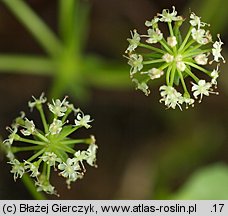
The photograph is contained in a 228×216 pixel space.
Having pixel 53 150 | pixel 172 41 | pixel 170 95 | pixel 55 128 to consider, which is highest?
pixel 172 41

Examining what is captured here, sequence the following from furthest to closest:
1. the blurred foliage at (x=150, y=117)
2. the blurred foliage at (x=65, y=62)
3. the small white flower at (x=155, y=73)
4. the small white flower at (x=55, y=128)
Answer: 1. the blurred foliage at (x=150, y=117)
2. the blurred foliage at (x=65, y=62)
3. the small white flower at (x=55, y=128)
4. the small white flower at (x=155, y=73)

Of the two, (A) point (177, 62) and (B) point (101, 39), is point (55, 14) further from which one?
(A) point (177, 62)

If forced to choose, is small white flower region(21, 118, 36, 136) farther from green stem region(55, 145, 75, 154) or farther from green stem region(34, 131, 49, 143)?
green stem region(55, 145, 75, 154)

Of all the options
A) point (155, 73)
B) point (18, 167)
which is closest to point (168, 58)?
point (155, 73)

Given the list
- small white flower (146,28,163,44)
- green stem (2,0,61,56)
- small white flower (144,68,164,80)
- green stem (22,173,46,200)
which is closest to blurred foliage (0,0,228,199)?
green stem (2,0,61,56)

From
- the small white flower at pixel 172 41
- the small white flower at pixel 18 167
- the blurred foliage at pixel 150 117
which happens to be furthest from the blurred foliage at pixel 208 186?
the small white flower at pixel 172 41

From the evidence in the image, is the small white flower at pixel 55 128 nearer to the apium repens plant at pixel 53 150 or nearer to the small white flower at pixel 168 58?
the apium repens plant at pixel 53 150

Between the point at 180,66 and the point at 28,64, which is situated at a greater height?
the point at 28,64

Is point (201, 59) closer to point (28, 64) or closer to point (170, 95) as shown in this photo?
Result: point (170, 95)

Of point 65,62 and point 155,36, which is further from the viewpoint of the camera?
point 65,62

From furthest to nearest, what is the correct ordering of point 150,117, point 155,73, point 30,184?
point 150,117
point 30,184
point 155,73
